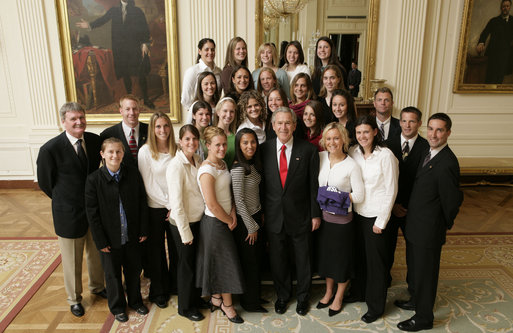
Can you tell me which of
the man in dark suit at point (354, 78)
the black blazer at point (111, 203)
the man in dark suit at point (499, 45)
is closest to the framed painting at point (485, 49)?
the man in dark suit at point (499, 45)

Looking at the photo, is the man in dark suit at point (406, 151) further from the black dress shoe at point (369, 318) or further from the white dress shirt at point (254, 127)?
the white dress shirt at point (254, 127)

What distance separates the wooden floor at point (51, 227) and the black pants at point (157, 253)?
0.52 meters

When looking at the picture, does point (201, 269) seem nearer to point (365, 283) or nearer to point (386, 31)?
point (365, 283)

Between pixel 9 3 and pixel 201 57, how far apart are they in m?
4.36

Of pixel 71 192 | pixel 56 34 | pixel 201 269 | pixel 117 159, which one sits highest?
pixel 56 34

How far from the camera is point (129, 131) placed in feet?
11.5

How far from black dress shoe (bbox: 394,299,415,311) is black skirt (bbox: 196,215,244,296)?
61.1 inches

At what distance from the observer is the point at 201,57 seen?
4703 mm

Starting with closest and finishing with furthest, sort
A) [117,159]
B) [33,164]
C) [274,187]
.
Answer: [117,159] → [274,187] → [33,164]

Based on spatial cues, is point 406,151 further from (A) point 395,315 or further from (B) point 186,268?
(B) point 186,268

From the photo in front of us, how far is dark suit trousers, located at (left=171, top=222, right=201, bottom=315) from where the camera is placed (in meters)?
3.18

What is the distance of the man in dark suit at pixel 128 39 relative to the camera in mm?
6500

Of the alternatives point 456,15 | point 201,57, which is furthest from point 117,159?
point 456,15

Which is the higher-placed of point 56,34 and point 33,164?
point 56,34
